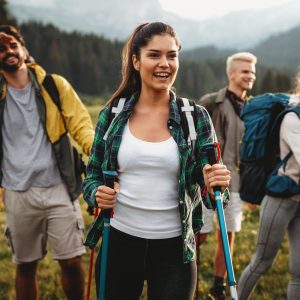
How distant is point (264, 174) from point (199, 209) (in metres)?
1.61

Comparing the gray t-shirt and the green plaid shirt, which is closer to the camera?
the green plaid shirt

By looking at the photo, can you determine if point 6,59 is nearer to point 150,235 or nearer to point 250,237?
point 150,235

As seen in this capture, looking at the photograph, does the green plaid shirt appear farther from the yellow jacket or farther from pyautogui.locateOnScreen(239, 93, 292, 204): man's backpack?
pyautogui.locateOnScreen(239, 93, 292, 204): man's backpack

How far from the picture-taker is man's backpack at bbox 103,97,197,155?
2922mm

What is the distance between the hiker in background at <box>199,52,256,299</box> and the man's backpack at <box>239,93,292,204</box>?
1324 millimetres

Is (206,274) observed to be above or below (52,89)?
below

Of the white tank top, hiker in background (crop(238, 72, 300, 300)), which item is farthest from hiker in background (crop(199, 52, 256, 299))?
the white tank top

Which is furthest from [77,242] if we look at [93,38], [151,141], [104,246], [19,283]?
[93,38]


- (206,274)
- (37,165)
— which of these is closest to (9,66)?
(37,165)

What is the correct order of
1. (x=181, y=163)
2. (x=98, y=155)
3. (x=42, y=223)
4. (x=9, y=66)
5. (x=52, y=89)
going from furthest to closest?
(x=42, y=223)
(x=52, y=89)
(x=9, y=66)
(x=98, y=155)
(x=181, y=163)

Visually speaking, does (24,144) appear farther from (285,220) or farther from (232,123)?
(232,123)

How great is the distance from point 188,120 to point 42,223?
Result: 7.47ft

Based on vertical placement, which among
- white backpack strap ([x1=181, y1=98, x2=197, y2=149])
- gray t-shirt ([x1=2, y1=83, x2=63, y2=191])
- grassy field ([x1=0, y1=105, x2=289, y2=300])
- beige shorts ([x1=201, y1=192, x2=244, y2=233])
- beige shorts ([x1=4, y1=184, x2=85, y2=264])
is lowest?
grassy field ([x1=0, y1=105, x2=289, y2=300])

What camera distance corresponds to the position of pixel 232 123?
6.09 meters
